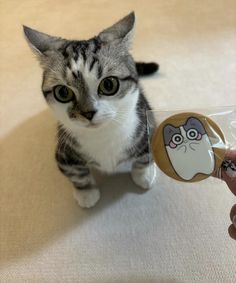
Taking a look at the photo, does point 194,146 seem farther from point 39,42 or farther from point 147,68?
point 147,68

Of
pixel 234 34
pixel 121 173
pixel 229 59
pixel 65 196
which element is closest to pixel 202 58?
pixel 229 59

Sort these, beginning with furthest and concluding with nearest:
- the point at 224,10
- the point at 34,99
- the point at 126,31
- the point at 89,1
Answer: the point at 89,1
the point at 224,10
the point at 34,99
the point at 126,31

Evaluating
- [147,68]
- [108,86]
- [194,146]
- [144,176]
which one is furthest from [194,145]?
[147,68]

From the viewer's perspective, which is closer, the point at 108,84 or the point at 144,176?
the point at 108,84

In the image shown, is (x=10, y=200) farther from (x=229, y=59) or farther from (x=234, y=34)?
(x=234, y=34)

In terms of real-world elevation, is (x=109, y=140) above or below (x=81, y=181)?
above

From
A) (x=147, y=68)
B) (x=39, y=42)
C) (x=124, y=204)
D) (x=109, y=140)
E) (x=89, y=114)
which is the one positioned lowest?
(x=124, y=204)
